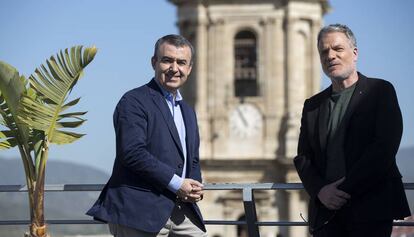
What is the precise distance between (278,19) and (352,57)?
3300cm

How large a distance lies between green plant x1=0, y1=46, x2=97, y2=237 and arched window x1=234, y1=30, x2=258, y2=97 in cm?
3186

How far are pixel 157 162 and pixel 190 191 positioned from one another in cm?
23

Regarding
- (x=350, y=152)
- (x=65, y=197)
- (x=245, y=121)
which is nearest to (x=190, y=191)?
(x=350, y=152)

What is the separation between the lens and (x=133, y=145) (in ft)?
20.1

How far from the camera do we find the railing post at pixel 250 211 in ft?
22.6

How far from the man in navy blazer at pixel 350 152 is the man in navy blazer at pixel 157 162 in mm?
611

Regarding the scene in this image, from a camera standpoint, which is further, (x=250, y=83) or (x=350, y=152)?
(x=250, y=83)

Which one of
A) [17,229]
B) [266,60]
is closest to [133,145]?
[17,229]

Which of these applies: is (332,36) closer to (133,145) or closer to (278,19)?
(133,145)

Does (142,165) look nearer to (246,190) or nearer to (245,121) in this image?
(246,190)

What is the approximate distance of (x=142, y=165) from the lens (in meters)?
6.11

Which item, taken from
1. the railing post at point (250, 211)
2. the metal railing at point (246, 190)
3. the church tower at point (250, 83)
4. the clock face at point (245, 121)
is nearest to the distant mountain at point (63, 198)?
the church tower at point (250, 83)

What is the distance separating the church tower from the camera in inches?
1508

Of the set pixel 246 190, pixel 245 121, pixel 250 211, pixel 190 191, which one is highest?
pixel 190 191
